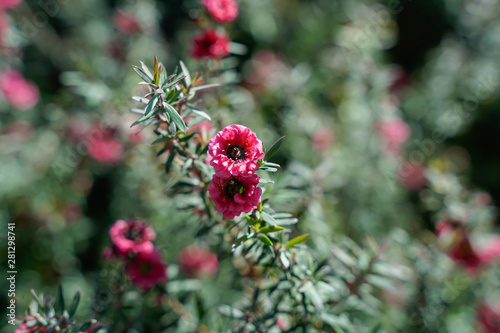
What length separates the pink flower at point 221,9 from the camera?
1509mm

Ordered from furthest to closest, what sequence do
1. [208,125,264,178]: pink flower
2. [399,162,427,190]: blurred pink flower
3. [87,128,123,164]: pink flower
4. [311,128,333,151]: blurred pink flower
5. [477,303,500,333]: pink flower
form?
[399,162,427,190]: blurred pink flower < [311,128,333,151]: blurred pink flower < [87,128,123,164]: pink flower < [477,303,500,333]: pink flower < [208,125,264,178]: pink flower

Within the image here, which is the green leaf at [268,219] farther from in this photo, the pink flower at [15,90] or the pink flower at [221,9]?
the pink flower at [15,90]

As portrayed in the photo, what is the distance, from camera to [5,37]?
2.47 m

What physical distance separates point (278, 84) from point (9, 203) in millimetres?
1909

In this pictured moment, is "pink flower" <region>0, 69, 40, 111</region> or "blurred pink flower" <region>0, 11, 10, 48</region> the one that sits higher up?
"blurred pink flower" <region>0, 11, 10, 48</region>

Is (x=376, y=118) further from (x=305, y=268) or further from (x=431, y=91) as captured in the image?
(x=305, y=268)

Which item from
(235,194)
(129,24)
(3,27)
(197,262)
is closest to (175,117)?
(235,194)

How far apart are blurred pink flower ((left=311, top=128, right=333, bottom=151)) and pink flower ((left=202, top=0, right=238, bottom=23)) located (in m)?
1.11

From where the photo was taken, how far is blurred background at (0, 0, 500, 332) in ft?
6.59

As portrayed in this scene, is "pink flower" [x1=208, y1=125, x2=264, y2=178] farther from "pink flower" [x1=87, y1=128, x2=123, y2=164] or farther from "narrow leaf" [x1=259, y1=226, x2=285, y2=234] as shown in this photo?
"pink flower" [x1=87, y1=128, x2=123, y2=164]

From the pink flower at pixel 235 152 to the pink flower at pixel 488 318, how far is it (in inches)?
68.1

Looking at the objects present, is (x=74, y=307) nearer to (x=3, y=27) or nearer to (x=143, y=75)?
(x=143, y=75)

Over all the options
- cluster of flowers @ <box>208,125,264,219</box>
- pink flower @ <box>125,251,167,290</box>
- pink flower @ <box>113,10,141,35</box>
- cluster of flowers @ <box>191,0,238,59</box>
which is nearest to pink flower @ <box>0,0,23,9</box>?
pink flower @ <box>113,10,141,35</box>

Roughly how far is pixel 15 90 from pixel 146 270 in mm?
1973
